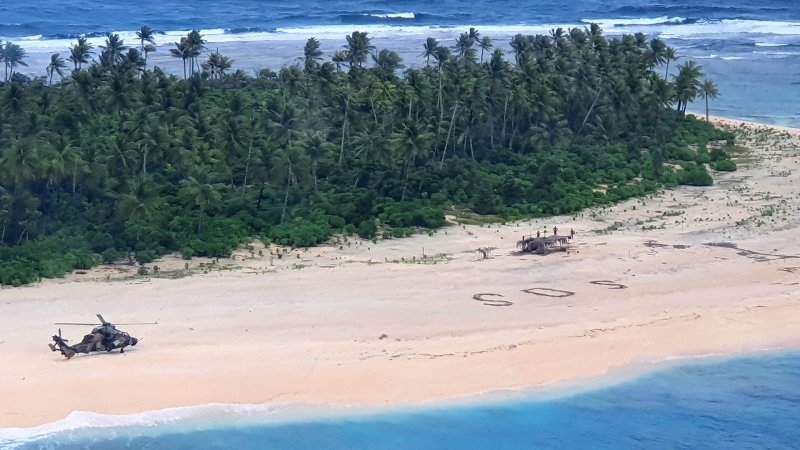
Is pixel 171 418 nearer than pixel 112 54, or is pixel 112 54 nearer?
pixel 171 418

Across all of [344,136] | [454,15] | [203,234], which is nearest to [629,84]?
[344,136]

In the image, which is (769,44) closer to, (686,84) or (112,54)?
(686,84)

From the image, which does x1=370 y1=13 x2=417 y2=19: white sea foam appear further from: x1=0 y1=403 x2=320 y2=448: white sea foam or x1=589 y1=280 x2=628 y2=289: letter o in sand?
x1=0 y1=403 x2=320 y2=448: white sea foam

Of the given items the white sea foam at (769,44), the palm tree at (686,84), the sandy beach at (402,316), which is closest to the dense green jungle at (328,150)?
the palm tree at (686,84)

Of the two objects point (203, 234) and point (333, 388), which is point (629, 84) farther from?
point (333, 388)

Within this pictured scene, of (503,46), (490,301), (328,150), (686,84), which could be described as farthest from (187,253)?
(503,46)
